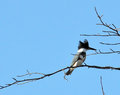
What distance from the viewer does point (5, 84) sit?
2.63 m

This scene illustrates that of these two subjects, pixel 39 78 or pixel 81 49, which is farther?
pixel 81 49

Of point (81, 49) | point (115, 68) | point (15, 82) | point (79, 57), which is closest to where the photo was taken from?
point (115, 68)

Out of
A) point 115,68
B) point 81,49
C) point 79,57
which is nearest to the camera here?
point 115,68

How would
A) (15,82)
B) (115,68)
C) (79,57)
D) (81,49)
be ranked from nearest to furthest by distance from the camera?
1. (115,68)
2. (15,82)
3. (79,57)
4. (81,49)

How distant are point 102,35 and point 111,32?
0.09 meters

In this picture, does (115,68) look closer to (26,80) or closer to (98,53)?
(98,53)

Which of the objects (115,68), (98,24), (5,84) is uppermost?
(98,24)

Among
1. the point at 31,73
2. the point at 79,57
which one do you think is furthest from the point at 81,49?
the point at 31,73

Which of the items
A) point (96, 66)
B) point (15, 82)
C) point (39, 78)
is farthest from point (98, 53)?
point (15, 82)

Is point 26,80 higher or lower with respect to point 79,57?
lower

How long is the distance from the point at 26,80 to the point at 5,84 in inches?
7.8

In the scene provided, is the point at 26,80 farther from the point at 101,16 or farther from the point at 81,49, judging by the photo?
the point at 81,49

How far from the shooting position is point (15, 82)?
8.88 ft

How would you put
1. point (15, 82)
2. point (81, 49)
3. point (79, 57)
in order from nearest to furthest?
point (15, 82) → point (79, 57) → point (81, 49)
